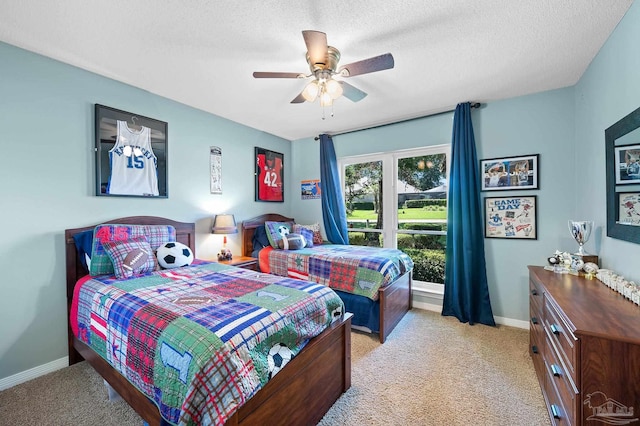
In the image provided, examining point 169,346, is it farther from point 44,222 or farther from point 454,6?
point 454,6

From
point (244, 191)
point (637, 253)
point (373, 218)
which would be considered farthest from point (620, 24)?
point (244, 191)

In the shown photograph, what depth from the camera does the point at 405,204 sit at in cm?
381

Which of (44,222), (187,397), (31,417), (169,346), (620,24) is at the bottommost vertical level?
(31,417)

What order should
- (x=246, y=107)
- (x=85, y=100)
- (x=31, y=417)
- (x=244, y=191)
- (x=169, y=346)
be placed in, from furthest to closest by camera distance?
(x=244, y=191) → (x=246, y=107) → (x=85, y=100) → (x=31, y=417) → (x=169, y=346)

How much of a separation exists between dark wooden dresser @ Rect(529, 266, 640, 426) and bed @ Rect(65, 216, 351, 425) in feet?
3.93

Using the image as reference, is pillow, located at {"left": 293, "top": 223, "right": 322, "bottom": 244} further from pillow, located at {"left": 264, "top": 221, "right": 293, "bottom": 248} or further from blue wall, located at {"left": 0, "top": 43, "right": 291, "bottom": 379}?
blue wall, located at {"left": 0, "top": 43, "right": 291, "bottom": 379}

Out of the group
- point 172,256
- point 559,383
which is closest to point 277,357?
point 559,383

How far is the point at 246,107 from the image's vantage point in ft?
10.7

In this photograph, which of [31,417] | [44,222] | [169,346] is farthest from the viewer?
[44,222]

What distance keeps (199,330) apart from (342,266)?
72.3 inches

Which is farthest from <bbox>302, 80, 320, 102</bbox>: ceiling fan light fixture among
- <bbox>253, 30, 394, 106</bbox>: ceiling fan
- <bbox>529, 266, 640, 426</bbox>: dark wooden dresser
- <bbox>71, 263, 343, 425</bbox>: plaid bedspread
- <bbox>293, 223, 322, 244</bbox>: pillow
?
<bbox>293, 223, 322, 244</bbox>: pillow

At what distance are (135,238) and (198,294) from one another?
1130 mm

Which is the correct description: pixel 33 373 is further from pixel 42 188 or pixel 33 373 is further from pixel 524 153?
pixel 524 153

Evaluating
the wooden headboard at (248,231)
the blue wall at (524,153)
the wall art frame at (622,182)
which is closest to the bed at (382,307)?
the blue wall at (524,153)
